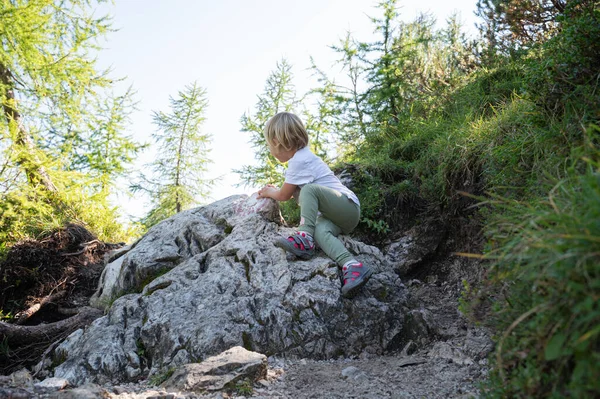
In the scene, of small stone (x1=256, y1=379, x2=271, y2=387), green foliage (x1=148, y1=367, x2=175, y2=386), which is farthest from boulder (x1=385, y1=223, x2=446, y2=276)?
green foliage (x1=148, y1=367, x2=175, y2=386)

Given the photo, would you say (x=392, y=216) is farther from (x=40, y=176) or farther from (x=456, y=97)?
(x=40, y=176)

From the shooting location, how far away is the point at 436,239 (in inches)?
239

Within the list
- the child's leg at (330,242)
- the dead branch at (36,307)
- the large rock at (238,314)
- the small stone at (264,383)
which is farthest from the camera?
the dead branch at (36,307)

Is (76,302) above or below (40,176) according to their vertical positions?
below

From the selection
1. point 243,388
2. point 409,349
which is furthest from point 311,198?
point 243,388

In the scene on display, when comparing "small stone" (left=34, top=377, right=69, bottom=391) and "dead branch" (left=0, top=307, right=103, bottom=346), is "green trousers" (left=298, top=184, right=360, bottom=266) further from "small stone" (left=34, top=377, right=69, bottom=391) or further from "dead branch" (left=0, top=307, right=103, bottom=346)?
"dead branch" (left=0, top=307, right=103, bottom=346)

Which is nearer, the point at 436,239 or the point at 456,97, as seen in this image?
the point at 436,239

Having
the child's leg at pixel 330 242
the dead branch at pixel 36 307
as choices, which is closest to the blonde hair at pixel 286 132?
the child's leg at pixel 330 242

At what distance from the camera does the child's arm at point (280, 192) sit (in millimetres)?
5059

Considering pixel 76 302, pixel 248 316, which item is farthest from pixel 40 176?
pixel 248 316

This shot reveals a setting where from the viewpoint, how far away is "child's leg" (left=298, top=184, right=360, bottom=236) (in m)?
4.78

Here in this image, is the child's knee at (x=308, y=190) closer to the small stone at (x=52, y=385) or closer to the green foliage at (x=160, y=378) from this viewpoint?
the green foliage at (x=160, y=378)

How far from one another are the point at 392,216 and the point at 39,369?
469 cm

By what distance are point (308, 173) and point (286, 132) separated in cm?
54
